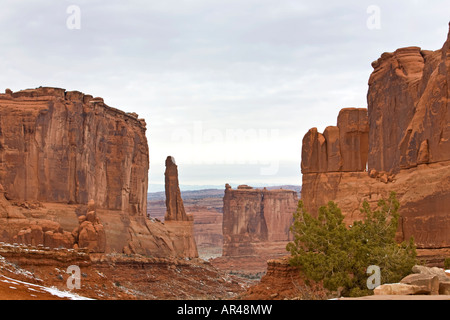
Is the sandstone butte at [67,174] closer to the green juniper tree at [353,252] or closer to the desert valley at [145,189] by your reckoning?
the desert valley at [145,189]

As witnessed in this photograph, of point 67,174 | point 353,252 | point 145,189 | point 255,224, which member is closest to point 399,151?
point 353,252

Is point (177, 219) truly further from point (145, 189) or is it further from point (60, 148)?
point (60, 148)

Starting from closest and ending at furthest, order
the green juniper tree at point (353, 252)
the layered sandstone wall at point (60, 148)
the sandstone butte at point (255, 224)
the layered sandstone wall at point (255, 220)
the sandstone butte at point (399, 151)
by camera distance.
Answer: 1. the green juniper tree at point (353, 252)
2. the sandstone butte at point (399, 151)
3. the layered sandstone wall at point (60, 148)
4. the sandstone butte at point (255, 224)
5. the layered sandstone wall at point (255, 220)

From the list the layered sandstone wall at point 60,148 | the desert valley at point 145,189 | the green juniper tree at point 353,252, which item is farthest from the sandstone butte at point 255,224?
the green juniper tree at point 353,252

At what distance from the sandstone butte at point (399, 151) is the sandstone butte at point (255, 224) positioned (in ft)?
255

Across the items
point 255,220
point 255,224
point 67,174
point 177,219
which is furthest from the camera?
point 255,224

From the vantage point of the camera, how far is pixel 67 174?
6138cm

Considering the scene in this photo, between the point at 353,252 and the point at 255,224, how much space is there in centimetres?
10152

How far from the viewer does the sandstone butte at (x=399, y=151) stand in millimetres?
31250

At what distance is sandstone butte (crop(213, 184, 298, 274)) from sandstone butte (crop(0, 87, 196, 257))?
168 feet

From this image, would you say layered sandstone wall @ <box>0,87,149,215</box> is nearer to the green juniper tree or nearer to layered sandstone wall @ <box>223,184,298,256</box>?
the green juniper tree
